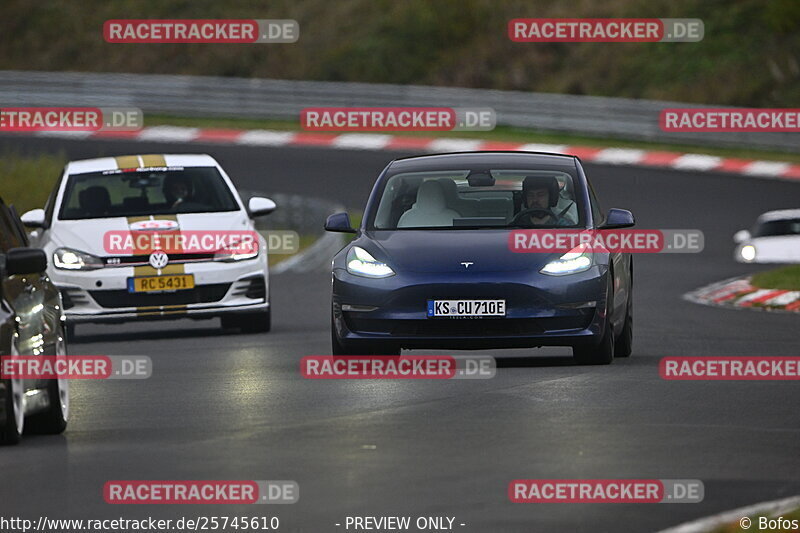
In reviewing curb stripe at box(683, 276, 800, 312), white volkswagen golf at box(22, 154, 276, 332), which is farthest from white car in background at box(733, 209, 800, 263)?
white volkswagen golf at box(22, 154, 276, 332)

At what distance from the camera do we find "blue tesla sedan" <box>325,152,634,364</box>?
44.2 feet

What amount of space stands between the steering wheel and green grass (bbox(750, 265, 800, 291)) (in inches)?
308

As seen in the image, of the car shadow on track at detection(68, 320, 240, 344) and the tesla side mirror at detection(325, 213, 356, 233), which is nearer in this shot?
the tesla side mirror at detection(325, 213, 356, 233)

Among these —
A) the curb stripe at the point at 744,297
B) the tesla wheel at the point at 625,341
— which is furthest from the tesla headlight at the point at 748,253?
the tesla wheel at the point at 625,341

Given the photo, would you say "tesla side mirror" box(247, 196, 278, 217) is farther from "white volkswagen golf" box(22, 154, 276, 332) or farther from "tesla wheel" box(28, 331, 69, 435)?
"tesla wheel" box(28, 331, 69, 435)

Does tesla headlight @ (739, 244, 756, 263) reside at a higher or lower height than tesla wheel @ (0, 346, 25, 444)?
lower

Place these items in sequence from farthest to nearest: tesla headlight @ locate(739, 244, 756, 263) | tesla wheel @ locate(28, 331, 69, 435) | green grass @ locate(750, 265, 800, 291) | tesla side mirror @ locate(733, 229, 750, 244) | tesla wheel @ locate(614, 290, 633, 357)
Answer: tesla side mirror @ locate(733, 229, 750, 244)
tesla headlight @ locate(739, 244, 756, 263)
green grass @ locate(750, 265, 800, 291)
tesla wheel @ locate(614, 290, 633, 357)
tesla wheel @ locate(28, 331, 69, 435)

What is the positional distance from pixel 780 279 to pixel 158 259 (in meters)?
8.26

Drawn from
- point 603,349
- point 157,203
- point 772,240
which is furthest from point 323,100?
point 603,349

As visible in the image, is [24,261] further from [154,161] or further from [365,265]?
[154,161]

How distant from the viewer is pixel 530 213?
1430 cm

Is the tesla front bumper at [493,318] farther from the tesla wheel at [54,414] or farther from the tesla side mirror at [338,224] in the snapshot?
the tesla wheel at [54,414]

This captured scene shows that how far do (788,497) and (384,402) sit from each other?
4012 millimetres

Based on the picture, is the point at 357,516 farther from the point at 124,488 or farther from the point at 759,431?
the point at 759,431
